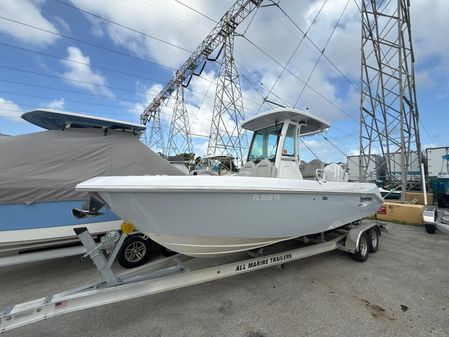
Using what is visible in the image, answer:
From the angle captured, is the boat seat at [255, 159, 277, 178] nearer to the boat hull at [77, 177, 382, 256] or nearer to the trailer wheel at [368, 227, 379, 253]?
the boat hull at [77, 177, 382, 256]

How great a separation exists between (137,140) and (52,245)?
2.24m

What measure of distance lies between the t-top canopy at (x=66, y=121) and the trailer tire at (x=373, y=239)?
5035 mm

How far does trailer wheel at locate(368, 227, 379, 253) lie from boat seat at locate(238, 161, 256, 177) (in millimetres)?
2593

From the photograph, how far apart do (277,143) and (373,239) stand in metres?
2.76

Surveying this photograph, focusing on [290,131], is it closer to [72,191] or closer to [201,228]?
[201,228]

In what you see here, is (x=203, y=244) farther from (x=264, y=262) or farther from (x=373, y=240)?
(x=373, y=240)

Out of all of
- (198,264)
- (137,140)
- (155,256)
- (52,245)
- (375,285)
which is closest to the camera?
(375,285)

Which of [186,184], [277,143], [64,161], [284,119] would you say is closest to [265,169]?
[277,143]

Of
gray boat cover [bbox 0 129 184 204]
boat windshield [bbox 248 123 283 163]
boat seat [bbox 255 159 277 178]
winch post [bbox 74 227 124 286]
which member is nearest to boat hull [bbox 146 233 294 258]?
winch post [bbox 74 227 124 286]

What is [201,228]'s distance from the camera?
7.80 feet

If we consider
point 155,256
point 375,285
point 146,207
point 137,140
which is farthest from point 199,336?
point 137,140

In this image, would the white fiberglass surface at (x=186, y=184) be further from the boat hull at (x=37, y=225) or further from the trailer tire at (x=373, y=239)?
the trailer tire at (x=373, y=239)

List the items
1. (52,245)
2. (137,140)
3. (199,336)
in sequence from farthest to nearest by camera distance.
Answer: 1. (137,140)
2. (52,245)
3. (199,336)

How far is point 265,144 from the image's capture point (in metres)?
4.02
